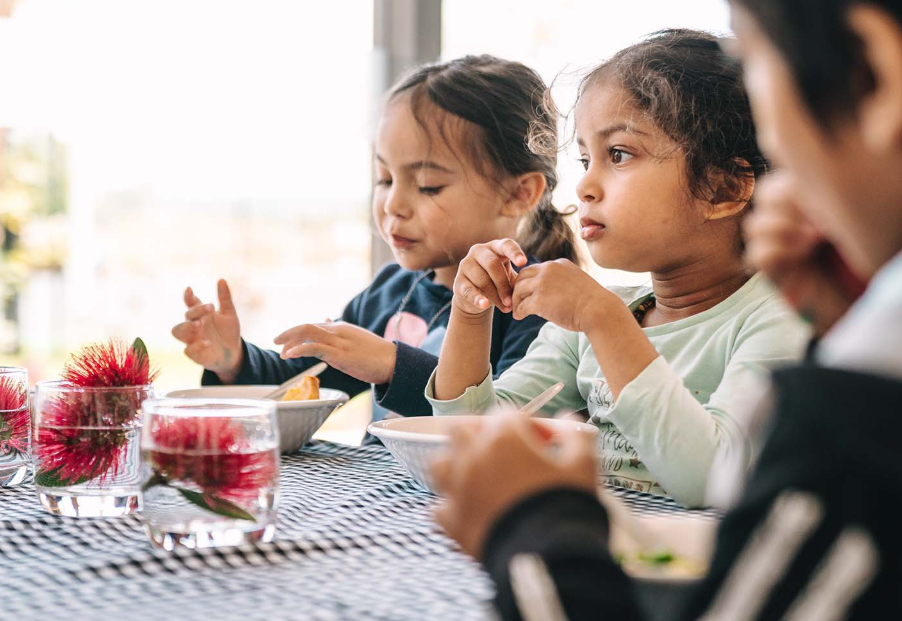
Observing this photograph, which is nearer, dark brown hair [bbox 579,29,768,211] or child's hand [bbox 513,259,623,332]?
child's hand [bbox 513,259,623,332]

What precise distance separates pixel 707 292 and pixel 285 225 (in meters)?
2.57

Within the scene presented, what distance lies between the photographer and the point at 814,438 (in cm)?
42

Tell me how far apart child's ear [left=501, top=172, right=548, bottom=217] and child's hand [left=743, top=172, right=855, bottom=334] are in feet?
3.84

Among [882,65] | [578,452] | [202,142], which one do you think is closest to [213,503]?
[578,452]

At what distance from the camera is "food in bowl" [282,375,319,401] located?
1.20 metres

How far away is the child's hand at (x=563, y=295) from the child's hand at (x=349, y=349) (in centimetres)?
31

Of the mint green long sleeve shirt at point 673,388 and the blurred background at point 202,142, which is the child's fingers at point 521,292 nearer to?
the mint green long sleeve shirt at point 673,388

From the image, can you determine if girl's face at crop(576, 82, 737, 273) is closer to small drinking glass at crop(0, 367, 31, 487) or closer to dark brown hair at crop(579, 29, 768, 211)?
dark brown hair at crop(579, 29, 768, 211)

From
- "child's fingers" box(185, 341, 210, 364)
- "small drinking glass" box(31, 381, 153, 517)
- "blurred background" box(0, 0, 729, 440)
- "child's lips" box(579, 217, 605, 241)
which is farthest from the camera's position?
"blurred background" box(0, 0, 729, 440)

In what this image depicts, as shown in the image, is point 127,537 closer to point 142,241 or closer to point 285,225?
point 285,225

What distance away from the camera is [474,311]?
1.29 metres

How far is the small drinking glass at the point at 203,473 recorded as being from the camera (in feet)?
2.32

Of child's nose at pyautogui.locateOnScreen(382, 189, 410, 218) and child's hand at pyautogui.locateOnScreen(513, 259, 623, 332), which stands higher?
child's nose at pyautogui.locateOnScreen(382, 189, 410, 218)

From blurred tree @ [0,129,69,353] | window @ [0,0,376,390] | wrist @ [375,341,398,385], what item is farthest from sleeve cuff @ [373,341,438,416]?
blurred tree @ [0,129,69,353]
